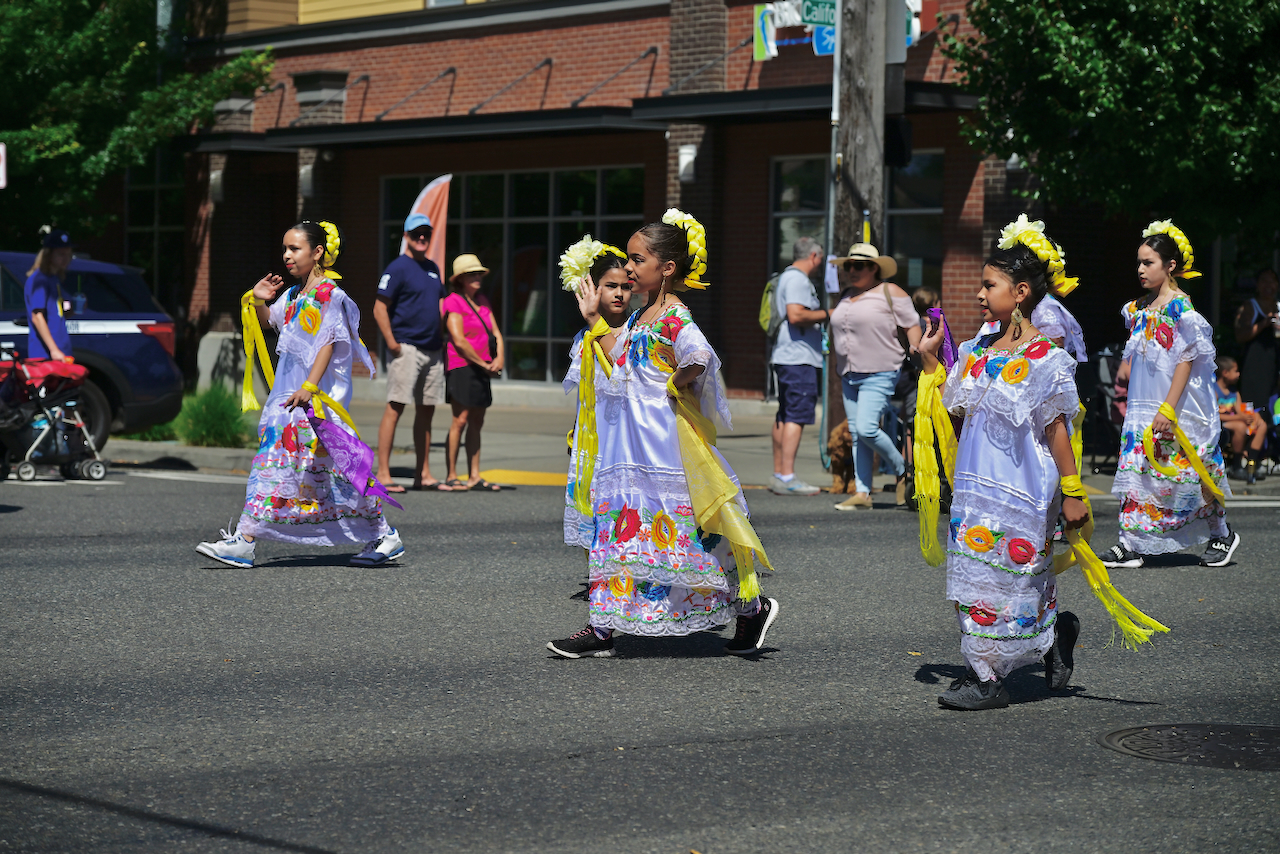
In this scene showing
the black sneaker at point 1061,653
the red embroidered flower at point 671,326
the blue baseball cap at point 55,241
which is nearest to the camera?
the black sneaker at point 1061,653

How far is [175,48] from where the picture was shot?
2727 cm

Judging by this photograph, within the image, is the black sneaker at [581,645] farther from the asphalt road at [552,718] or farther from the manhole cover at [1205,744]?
the manhole cover at [1205,744]

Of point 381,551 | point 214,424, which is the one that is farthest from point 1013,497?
point 214,424

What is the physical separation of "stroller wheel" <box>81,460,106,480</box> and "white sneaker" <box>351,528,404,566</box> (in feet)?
16.5

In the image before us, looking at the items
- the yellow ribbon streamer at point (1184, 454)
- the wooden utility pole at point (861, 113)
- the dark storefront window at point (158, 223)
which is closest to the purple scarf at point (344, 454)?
the yellow ribbon streamer at point (1184, 454)

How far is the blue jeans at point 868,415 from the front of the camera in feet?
38.1

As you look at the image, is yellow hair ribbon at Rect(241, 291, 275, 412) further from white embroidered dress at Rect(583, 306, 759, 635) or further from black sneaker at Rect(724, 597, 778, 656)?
black sneaker at Rect(724, 597, 778, 656)

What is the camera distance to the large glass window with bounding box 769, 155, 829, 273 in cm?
2050

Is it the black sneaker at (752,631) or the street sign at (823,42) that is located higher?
the street sign at (823,42)

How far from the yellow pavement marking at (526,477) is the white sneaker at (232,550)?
4994 millimetres

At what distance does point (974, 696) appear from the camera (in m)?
5.82

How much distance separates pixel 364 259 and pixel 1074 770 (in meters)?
21.6

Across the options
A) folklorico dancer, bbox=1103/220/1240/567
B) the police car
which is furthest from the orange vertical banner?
folklorico dancer, bbox=1103/220/1240/567

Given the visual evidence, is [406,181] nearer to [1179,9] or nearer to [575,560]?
[1179,9]
